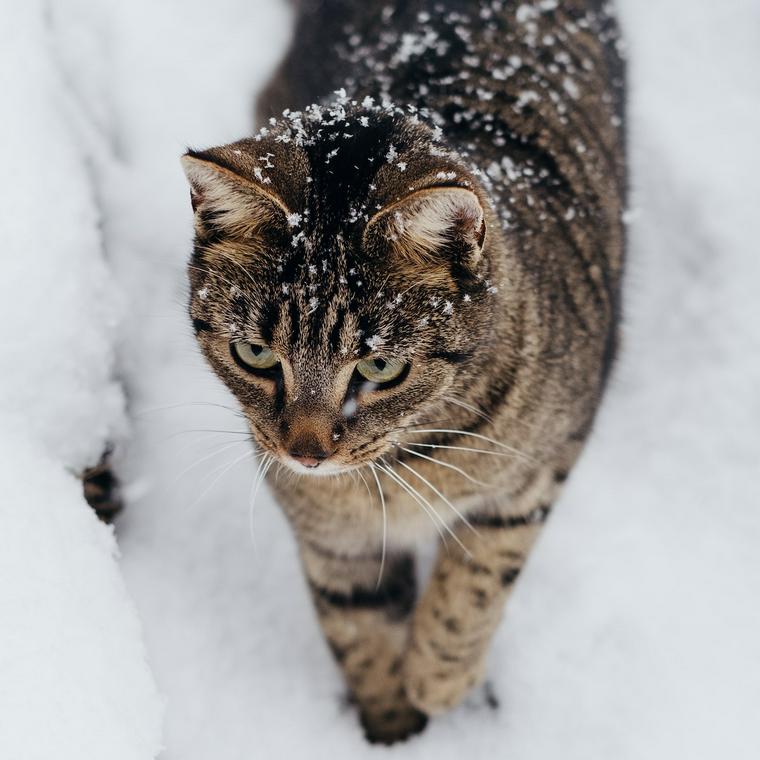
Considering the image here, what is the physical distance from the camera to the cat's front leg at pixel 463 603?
189cm

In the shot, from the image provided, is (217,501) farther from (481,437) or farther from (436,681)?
(481,437)

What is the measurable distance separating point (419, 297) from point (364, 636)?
0.98 meters

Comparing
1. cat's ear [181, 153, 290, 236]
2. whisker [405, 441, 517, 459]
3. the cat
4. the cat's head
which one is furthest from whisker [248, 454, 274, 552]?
cat's ear [181, 153, 290, 236]

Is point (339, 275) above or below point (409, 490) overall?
above

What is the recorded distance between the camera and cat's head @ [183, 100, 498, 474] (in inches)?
50.6

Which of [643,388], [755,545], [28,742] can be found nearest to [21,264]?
[28,742]

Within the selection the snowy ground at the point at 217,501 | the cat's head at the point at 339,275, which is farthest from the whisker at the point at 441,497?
the snowy ground at the point at 217,501

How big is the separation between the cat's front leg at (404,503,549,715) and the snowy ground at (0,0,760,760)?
14cm

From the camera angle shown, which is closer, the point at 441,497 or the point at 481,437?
the point at 481,437

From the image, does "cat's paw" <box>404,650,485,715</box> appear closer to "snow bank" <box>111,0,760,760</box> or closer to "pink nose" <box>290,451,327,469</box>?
"snow bank" <box>111,0,760,760</box>

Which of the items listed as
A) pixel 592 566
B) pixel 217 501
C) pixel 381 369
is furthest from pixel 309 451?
pixel 592 566

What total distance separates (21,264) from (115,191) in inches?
26.1

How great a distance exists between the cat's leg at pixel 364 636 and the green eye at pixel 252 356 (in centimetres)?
62

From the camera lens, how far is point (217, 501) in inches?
87.5
